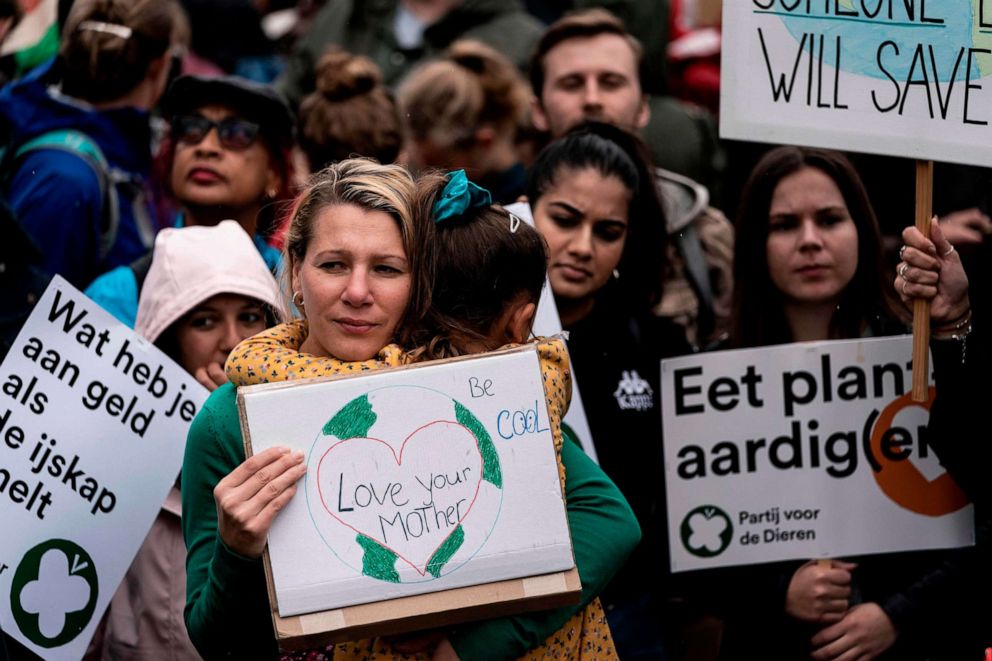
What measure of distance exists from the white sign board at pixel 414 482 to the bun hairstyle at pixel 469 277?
21cm

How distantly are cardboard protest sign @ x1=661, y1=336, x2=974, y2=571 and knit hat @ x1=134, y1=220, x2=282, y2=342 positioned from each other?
1.34m

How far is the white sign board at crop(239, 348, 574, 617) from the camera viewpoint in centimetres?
276

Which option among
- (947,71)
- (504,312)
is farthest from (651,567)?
(947,71)

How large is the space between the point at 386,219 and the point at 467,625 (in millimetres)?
936

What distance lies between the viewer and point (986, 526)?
4035 mm

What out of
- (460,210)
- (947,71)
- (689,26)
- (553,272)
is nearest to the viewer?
(460,210)

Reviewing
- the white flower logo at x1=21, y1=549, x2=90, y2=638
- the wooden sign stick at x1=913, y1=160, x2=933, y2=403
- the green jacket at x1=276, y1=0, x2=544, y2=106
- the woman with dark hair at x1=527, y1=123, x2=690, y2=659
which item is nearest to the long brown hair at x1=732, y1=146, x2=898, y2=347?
the woman with dark hair at x1=527, y1=123, x2=690, y2=659

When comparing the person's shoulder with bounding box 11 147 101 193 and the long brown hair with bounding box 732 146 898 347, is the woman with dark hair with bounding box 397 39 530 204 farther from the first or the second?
the person's shoulder with bounding box 11 147 101 193

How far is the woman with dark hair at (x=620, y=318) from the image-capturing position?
4223mm

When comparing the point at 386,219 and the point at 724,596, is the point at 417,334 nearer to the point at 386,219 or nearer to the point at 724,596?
the point at 386,219

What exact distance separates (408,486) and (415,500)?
0.03 m

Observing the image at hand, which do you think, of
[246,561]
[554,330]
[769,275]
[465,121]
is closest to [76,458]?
[246,561]

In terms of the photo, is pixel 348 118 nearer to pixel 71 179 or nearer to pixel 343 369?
pixel 71 179

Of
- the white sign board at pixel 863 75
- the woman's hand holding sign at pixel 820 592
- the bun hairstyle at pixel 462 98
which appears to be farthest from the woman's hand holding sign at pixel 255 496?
the bun hairstyle at pixel 462 98
